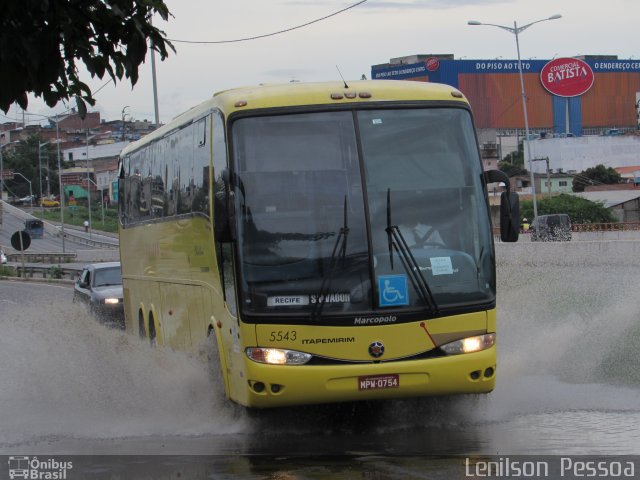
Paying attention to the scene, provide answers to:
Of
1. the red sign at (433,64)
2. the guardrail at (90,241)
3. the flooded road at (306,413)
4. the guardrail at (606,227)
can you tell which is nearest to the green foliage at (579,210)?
the guardrail at (606,227)

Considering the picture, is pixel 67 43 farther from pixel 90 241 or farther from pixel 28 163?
pixel 28 163

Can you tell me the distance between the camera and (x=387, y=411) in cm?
1089

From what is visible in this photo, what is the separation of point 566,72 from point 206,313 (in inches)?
5408

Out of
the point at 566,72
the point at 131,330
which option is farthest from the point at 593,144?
the point at 131,330

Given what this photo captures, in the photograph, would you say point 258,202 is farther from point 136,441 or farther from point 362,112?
point 136,441

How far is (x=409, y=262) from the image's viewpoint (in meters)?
9.89

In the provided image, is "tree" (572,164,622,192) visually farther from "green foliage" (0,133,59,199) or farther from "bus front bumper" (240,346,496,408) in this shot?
"bus front bumper" (240,346,496,408)

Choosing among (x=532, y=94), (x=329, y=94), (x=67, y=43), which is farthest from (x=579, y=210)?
(x=532, y=94)

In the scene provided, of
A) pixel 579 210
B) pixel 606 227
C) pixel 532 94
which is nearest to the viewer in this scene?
pixel 606 227

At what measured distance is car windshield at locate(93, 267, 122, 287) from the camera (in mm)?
27984

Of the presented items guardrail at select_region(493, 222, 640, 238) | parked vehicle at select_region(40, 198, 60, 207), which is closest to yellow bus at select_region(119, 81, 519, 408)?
guardrail at select_region(493, 222, 640, 238)

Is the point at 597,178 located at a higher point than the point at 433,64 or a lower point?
lower

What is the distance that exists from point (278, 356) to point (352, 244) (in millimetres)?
1156

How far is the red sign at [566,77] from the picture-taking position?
142000 millimetres
